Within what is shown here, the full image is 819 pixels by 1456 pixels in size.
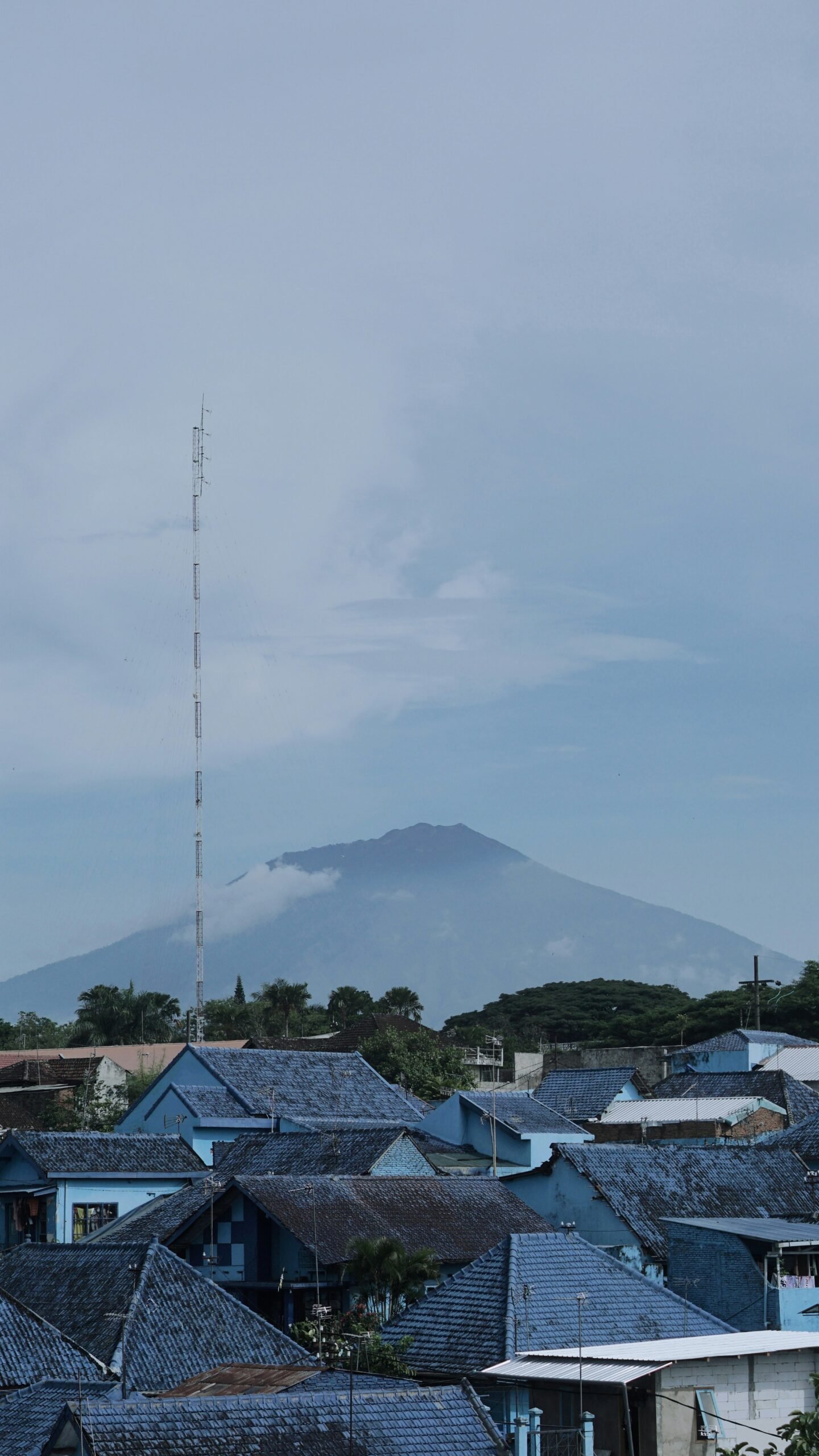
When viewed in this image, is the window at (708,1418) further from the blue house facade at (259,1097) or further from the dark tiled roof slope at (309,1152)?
the blue house facade at (259,1097)

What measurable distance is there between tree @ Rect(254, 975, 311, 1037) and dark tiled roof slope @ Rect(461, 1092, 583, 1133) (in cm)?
5732

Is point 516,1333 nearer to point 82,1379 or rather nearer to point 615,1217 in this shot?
point 82,1379

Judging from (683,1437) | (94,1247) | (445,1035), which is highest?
(445,1035)

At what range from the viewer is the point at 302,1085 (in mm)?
48500

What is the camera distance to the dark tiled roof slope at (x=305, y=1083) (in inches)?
1841

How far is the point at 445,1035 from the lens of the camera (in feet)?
356

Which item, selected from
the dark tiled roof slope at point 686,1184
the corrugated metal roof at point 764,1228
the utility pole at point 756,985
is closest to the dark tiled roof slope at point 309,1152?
the dark tiled roof slope at point 686,1184

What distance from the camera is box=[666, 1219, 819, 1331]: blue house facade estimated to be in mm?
29391

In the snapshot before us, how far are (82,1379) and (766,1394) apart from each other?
9652 mm

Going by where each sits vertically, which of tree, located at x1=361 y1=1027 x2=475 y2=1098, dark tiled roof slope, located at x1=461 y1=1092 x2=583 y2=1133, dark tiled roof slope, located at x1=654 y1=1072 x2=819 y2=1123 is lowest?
dark tiled roof slope, located at x1=461 y1=1092 x2=583 y2=1133

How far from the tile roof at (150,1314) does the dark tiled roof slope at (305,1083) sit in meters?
15.1

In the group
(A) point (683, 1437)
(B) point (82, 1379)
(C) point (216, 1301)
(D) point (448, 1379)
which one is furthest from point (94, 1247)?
(A) point (683, 1437)

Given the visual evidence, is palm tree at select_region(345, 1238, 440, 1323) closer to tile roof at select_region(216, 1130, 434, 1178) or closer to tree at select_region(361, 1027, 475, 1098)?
tile roof at select_region(216, 1130, 434, 1178)

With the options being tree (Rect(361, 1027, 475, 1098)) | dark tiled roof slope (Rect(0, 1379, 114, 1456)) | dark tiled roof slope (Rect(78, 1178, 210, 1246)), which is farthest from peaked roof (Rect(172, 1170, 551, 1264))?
tree (Rect(361, 1027, 475, 1098))
